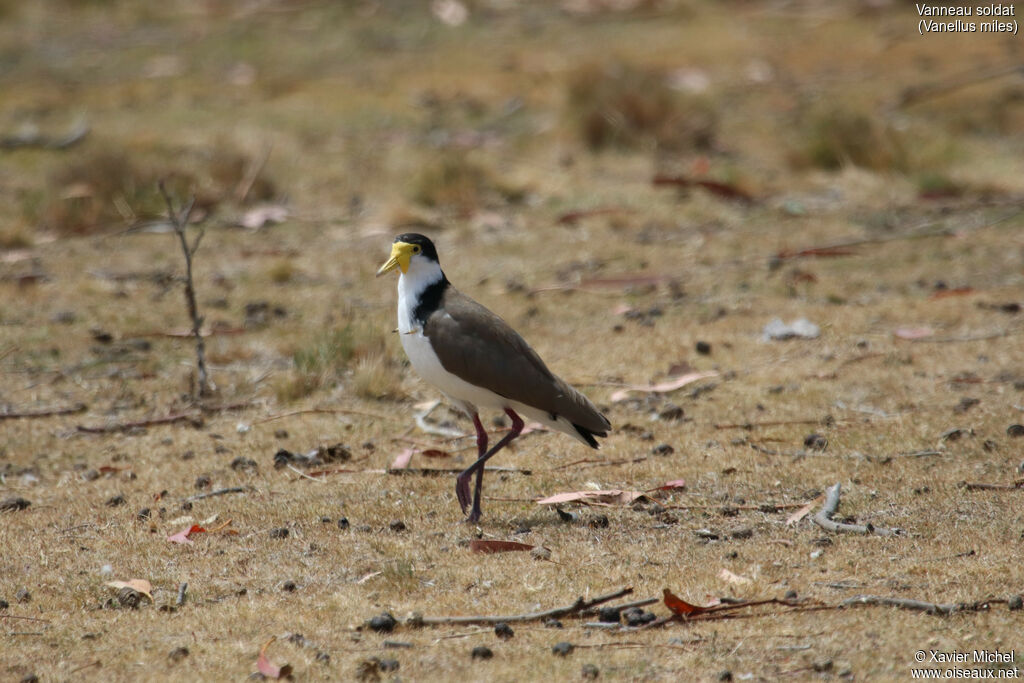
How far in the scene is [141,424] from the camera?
6.84 meters

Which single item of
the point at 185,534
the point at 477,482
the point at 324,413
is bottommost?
the point at 324,413

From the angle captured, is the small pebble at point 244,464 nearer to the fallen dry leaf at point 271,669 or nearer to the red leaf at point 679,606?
the fallen dry leaf at point 271,669

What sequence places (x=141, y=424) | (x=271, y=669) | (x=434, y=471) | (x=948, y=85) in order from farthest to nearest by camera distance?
(x=948, y=85), (x=141, y=424), (x=434, y=471), (x=271, y=669)

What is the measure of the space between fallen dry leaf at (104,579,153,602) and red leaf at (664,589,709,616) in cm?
185

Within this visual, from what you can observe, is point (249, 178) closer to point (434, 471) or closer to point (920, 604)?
point (434, 471)

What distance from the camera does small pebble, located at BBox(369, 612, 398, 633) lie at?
14.0 feet

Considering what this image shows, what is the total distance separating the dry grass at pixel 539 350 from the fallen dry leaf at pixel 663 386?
6 cm

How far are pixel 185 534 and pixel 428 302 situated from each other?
4.62 feet

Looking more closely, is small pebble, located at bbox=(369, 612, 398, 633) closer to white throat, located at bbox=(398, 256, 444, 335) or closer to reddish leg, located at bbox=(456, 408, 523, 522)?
reddish leg, located at bbox=(456, 408, 523, 522)

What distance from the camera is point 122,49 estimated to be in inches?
679

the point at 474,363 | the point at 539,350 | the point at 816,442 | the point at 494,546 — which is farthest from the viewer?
the point at 539,350

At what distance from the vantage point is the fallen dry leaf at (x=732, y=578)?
4559mm

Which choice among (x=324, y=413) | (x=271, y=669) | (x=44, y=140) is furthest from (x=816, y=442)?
(x=44, y=140)

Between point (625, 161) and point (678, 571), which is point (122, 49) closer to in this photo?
point (625, 161)
